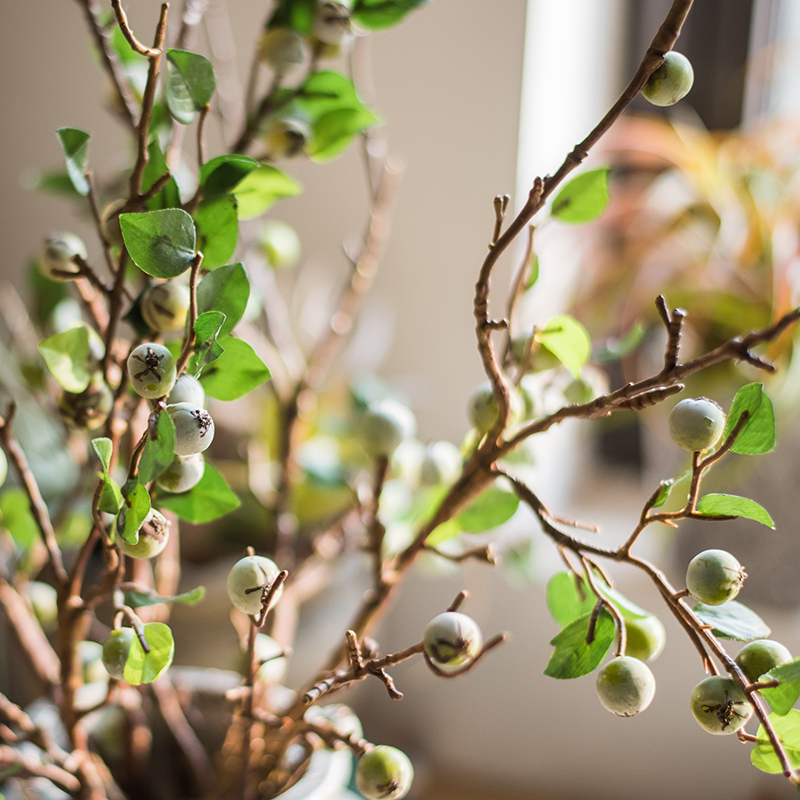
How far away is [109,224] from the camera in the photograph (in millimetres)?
251

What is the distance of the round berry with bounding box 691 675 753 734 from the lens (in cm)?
20

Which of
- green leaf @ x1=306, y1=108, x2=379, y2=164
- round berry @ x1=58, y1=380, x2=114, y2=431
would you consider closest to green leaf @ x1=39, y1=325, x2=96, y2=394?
round berry @ x1=58, y1=380, x2=114, y2=431

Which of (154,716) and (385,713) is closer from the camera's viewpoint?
(154,716)

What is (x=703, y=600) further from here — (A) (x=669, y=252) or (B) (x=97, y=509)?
(A) (x=669, y=252)

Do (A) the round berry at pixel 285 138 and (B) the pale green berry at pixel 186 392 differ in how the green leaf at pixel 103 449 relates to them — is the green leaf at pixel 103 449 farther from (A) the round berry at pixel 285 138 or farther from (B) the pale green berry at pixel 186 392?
(A) the round berry at pixel 285 138

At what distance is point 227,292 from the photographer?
0.73ft

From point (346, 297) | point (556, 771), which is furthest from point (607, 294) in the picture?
point (556, 771)

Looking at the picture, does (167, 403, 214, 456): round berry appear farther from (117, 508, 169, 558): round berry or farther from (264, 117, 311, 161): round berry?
(264, 117, 311, 161): round berry

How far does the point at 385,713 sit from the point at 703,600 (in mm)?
570

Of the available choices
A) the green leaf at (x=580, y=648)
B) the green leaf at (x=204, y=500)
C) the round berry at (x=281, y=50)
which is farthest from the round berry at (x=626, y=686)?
the round berry at (x=281, y=50)

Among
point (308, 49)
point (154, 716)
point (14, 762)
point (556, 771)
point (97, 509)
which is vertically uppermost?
point (308, 49)

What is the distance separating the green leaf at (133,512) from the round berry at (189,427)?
0.5 inches

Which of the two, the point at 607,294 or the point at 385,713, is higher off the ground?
the point at 607,294

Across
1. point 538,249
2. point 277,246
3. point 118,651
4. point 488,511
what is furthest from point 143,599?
point 538,249
